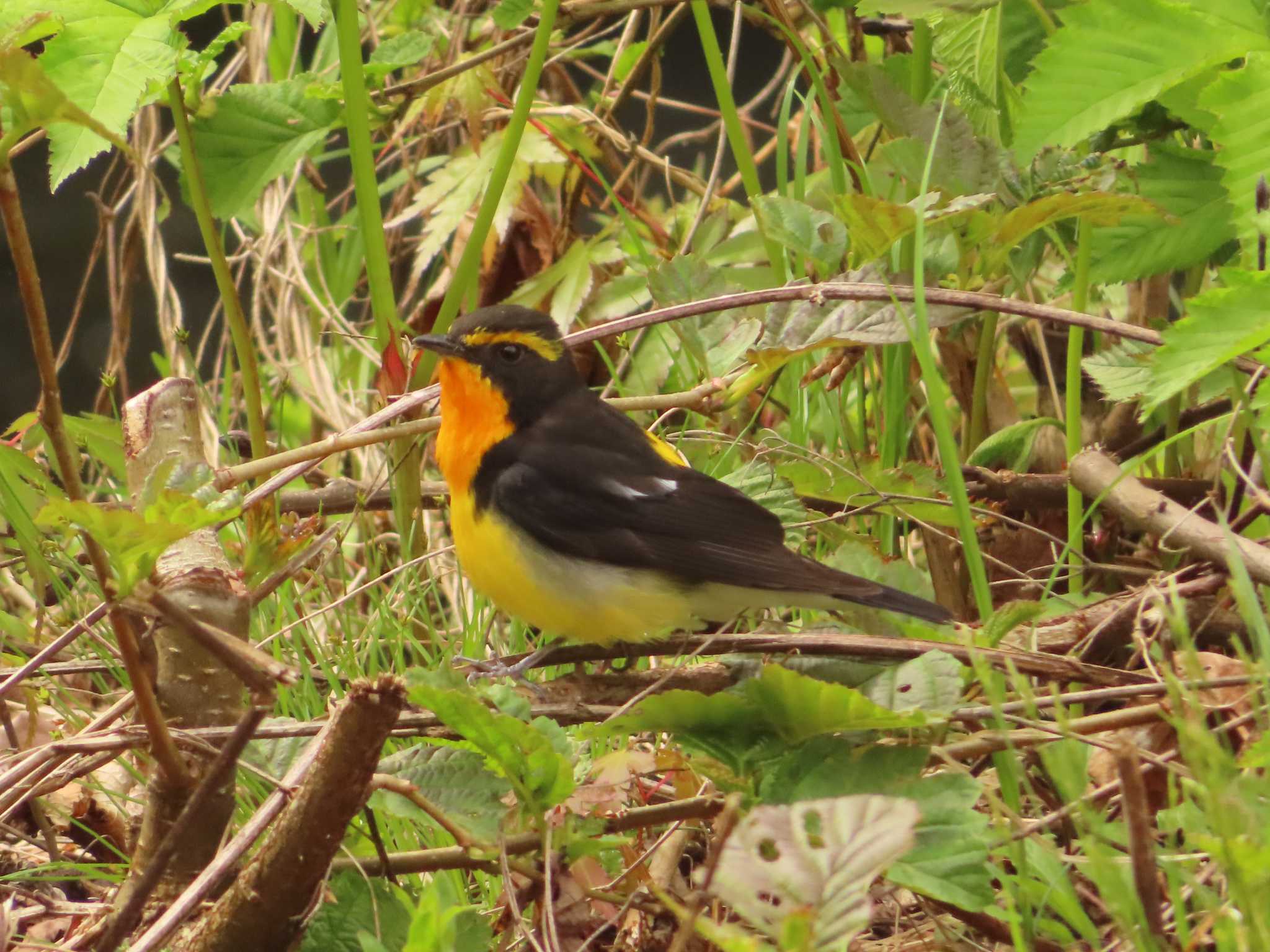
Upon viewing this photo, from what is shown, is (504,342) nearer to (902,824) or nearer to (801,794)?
(801,794)

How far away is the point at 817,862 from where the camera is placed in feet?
4.71

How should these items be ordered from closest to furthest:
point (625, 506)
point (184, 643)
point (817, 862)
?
1. point (817, 862)
2. point (184, 643)
3. point (625, 506)

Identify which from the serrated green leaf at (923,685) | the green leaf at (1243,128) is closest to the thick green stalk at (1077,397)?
the green leaf at (1243,128)

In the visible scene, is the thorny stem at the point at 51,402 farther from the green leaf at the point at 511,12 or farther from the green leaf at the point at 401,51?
the green leaf at the point at 511,12

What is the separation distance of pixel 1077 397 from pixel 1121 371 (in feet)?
0.36

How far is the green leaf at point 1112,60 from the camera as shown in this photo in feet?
7.82

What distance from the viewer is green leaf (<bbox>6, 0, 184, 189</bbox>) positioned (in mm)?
2365

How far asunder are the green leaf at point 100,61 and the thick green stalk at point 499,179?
739 mm

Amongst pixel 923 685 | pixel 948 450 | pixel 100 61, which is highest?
pixel 100 61

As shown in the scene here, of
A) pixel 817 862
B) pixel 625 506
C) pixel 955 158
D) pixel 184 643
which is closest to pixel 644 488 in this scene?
pixel 625 506

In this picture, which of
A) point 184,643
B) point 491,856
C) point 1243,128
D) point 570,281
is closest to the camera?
point 491,856

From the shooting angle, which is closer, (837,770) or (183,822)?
(183,822)

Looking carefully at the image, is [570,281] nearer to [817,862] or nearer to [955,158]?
[955,158]

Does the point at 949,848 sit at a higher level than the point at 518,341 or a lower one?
lower
